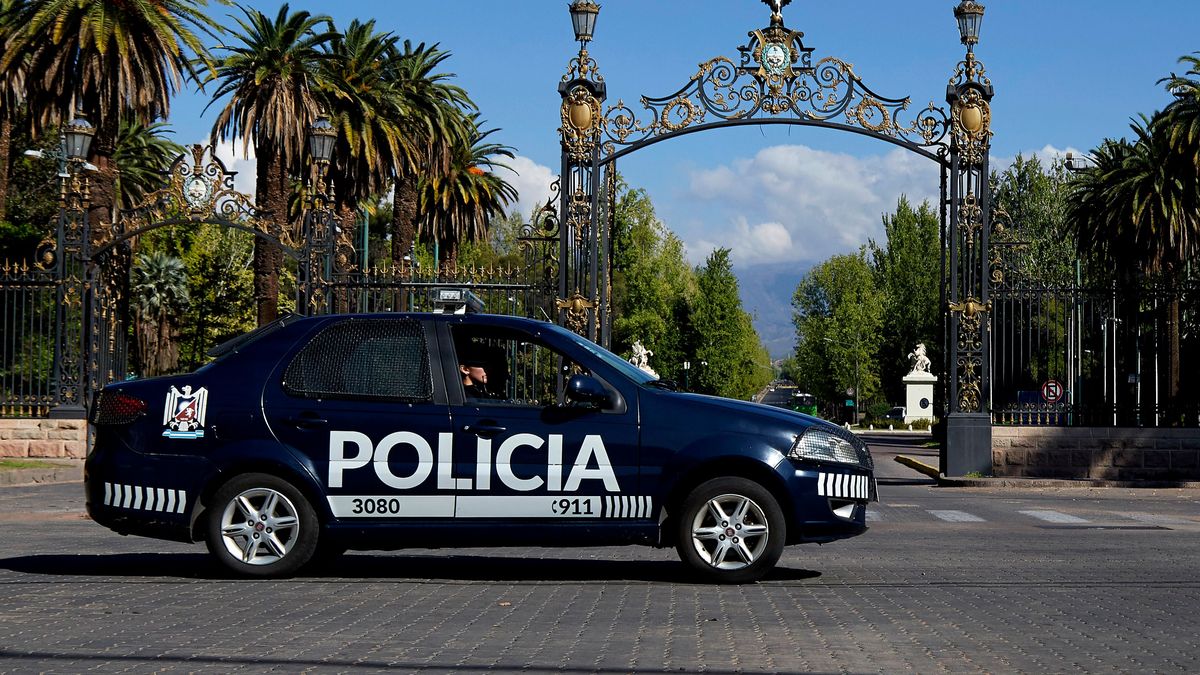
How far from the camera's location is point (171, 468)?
10102mm

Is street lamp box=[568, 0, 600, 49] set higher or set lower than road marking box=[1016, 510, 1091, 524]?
higher

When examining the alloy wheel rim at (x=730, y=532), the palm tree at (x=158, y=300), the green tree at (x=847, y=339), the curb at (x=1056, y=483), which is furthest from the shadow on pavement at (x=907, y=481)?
the green tree at (x=847, y=339)

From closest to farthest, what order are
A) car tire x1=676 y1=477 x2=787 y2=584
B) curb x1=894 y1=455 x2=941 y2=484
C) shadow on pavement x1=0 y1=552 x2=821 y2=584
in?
car tire x1=676 y1=477 x2=787 y2=584 < shadow on pavement x1=0 y1=552 x2=821 y2=584 < curb x1=894 y1=455 x2=941 y2=484

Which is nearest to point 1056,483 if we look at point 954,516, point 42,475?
point 954,516

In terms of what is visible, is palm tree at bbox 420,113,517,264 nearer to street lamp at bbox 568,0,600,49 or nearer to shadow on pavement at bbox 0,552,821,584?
street lamp at bbox 568,0,600,49

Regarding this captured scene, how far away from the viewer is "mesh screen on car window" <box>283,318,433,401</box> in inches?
400

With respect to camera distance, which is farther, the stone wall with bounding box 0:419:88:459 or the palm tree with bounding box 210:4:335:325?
the palm tree with bounding box 210:4:335:325

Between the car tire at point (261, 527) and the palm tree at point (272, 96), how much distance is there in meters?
25.3

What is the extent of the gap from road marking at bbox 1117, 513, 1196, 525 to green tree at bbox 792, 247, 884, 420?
79.4 metres

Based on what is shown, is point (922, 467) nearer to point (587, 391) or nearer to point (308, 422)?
point (587, 391)

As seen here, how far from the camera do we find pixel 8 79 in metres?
35.9

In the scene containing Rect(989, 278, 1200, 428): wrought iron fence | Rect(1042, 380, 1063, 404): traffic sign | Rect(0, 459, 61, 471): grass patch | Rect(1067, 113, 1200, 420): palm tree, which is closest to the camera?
Rect(0, 459, 61, 471): grass patch

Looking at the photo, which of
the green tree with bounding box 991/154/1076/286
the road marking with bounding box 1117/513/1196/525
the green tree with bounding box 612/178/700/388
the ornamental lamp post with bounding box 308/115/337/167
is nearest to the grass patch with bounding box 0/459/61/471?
the ornamental lamp post with bounding box 308/115/337/167

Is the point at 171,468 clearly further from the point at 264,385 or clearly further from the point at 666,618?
the point at 666,618
